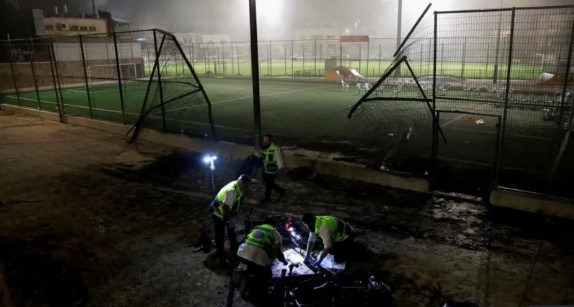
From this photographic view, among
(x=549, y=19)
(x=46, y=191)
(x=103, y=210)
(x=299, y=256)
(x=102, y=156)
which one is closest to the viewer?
(x=299, y=256)

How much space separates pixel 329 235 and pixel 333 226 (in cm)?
19

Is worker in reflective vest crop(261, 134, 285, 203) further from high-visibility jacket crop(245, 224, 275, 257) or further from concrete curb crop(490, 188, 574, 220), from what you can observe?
concrete curb crop(490, 188, 574, 220)

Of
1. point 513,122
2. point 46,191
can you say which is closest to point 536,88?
point 513,122

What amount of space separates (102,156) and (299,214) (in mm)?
7343

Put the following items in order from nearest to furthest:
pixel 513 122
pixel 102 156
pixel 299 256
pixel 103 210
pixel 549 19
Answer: pixel 299 256 < pixel 549 19 < pixel 103 210 < pixel 102 156 < pixel 513 122

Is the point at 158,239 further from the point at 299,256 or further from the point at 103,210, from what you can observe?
the point at 299,256

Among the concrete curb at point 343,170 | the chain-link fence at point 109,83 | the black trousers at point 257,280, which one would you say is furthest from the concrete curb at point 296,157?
the black trousers at point 257,280

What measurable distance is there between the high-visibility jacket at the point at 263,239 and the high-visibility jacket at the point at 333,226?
69 cm

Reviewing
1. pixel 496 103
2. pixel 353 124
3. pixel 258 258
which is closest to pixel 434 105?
pixel 496 103

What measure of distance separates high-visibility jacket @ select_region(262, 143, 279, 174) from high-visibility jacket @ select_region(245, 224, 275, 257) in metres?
3.09

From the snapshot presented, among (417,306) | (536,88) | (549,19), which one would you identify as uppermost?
(549,19)

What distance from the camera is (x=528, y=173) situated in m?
10.0

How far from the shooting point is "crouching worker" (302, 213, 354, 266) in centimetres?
602

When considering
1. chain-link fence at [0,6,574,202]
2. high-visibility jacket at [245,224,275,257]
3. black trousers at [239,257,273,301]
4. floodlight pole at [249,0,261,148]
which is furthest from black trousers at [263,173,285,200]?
black trousers at [239,257,273,301]
